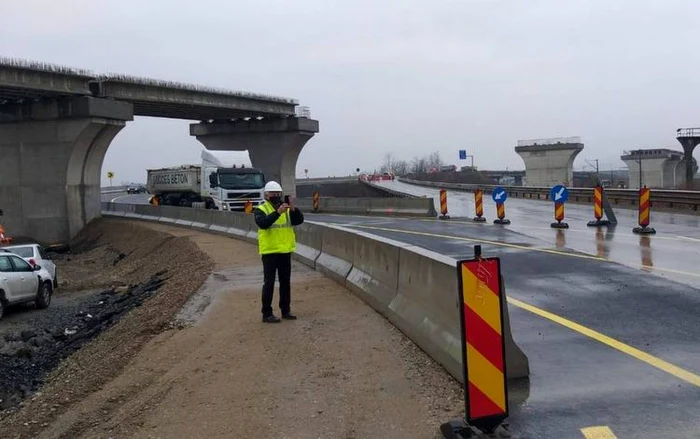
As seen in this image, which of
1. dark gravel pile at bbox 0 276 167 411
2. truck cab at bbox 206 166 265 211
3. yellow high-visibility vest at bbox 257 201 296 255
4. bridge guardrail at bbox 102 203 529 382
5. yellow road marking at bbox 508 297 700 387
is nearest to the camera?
yellow road marking at bbox 508 297 700 387

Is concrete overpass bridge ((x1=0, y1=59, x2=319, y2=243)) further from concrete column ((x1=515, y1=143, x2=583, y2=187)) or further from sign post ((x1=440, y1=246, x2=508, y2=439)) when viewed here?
concrete column ((x1=515, y1=143, x2=583, y2=187))

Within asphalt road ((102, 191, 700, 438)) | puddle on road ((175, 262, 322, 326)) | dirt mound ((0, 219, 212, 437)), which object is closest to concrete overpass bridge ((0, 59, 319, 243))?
dirt mound ((0, 219, 212, 437))

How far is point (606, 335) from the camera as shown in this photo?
6859mm

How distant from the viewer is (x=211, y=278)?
13.2m

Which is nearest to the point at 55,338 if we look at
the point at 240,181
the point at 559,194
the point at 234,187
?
the point at 559,194

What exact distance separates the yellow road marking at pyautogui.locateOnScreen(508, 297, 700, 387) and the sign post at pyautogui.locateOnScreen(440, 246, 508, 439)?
2.04 meters

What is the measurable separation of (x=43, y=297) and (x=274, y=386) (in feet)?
42.4

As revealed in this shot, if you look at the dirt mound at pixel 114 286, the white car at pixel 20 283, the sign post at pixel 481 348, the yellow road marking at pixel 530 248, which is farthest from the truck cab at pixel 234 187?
the sign post at pixel 481 348

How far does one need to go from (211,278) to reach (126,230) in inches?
783

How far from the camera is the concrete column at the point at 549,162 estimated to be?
256 ft

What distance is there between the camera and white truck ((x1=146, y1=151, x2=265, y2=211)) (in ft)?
113

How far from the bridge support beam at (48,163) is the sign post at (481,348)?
110 ft

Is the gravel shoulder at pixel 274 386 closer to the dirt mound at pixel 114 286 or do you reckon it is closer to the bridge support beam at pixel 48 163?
the dirt mound at pixel 114 286

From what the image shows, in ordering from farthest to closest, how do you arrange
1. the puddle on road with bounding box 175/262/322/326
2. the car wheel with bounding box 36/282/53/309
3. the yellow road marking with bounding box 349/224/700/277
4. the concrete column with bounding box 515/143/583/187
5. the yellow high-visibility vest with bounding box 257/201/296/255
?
the concrete column with bounding box 515/143/583/187, the car wheel with bounding box 36/282/53/309, the yellow road marking with bounding box 349/224/700/277, the puddle on road with bounding box 175/262/322/326, the yellow high-visibility vest with bounding box 257/201/296/255
